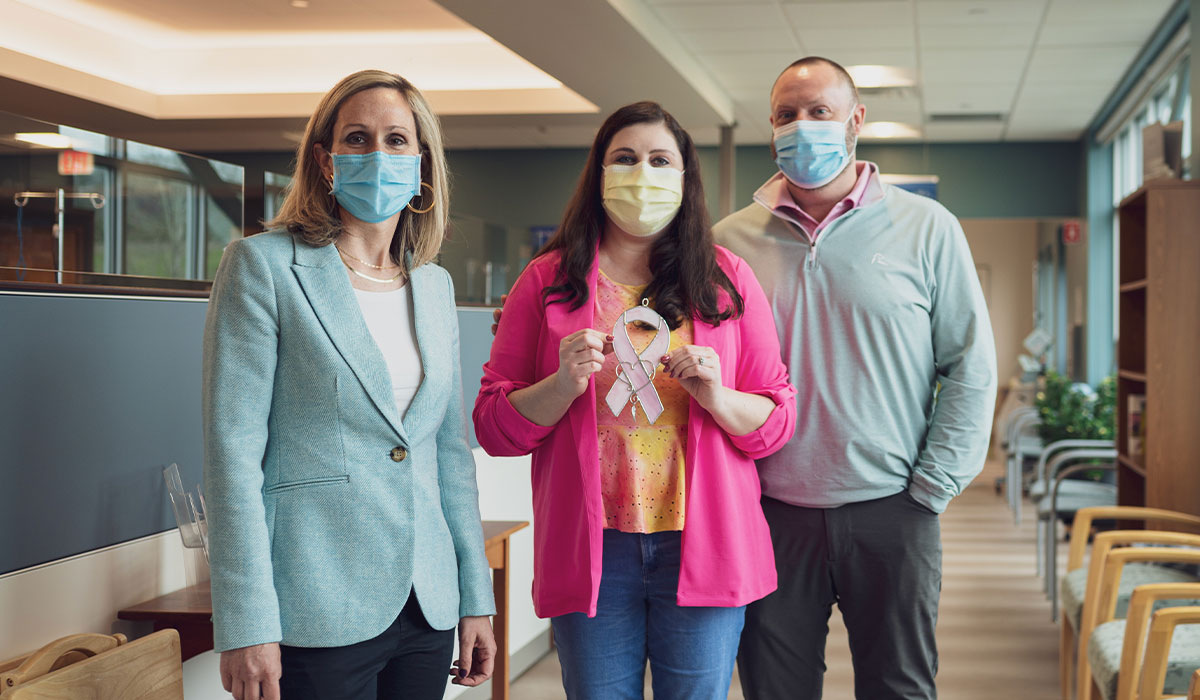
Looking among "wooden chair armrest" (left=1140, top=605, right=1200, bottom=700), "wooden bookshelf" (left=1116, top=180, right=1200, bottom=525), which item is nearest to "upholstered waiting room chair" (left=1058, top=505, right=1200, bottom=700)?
"wooden bookshelf" (left=1116, top=180, right=1200, bottom=525)

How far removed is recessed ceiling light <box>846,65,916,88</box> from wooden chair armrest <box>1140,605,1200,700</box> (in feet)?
16.6

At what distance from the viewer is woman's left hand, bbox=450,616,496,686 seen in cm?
169

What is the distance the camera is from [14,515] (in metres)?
1.79

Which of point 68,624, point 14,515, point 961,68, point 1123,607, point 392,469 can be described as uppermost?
point 961,68

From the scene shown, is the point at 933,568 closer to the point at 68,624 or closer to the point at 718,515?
the point at 718,515

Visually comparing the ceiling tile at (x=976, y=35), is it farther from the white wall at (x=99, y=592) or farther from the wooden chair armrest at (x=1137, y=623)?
the white wall at (x=99, y=592)

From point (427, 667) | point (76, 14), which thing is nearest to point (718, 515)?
point (427, 667)

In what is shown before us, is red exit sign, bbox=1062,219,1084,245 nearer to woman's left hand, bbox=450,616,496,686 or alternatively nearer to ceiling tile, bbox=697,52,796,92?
ceiling tile, bbox=697,52,796,92

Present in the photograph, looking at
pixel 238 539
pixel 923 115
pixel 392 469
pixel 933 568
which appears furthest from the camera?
pixel 923 115

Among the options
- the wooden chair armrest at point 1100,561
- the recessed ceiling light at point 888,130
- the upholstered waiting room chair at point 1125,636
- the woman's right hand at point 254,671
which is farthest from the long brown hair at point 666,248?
the recessed ceiling light at point 888,130

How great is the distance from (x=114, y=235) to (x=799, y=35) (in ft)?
16.1

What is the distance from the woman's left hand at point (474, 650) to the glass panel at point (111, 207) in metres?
1.23

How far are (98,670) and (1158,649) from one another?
2.22 meters

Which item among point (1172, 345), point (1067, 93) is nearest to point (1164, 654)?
point (1172, 345)
